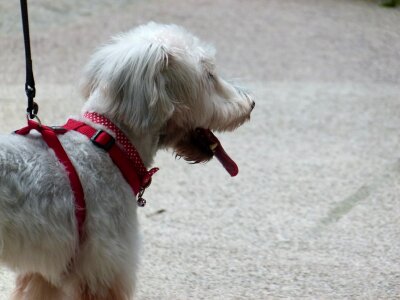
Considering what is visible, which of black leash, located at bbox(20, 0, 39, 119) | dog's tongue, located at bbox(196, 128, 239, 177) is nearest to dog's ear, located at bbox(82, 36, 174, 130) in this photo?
dog's tongue, located at bbox(196, 128, 239, 177)

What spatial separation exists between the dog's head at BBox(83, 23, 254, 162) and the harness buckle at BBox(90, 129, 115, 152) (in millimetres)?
77

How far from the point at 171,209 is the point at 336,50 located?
5028mm

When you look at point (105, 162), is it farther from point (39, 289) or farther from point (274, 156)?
point (274, 156)

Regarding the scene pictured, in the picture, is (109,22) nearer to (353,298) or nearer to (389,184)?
(389,184)

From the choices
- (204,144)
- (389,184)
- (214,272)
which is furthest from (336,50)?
(204,144)

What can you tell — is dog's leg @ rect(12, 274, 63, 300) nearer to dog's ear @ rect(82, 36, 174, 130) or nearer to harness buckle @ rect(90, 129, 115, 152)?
harness buckle @ rect(90, 129, 115, 152)

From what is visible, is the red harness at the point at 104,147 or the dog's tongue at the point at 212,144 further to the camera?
the dog's tongue at the point at 212,144

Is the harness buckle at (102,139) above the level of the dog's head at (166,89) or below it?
below

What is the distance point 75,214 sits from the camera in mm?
2754

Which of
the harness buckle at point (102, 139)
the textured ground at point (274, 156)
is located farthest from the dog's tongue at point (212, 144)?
the textured ground at point (274, 156)

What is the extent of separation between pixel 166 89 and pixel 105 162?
0.36 m

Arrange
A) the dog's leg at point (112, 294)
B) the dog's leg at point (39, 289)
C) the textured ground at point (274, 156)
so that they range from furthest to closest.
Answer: the textured ground at point (274, 156), the dog's leg at point (39, 289), the dog's leg at point (112, 294)

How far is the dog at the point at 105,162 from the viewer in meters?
2.69

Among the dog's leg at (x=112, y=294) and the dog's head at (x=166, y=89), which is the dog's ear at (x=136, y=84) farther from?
the dog's leg at (x=112, y=294)
